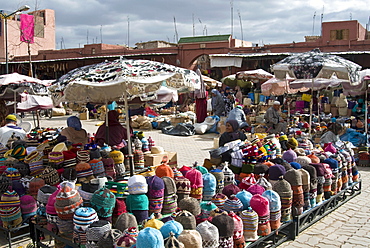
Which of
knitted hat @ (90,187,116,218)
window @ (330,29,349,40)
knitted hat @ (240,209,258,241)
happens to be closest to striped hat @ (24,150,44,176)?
knitted hat @ (90,187,116,218)

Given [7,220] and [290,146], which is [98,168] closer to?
[7,220]

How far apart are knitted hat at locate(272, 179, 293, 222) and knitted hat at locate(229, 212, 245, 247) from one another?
936mm

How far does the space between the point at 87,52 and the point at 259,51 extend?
13451 millimetres

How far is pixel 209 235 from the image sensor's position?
10.4ft

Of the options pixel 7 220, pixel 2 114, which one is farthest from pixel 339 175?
pixel 2 114

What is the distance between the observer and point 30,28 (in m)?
29.8

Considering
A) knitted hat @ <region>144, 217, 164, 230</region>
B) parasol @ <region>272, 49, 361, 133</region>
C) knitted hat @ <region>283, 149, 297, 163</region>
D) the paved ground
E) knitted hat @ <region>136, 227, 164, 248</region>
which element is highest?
parasol @ <region>272, 49, 361, 133</region>

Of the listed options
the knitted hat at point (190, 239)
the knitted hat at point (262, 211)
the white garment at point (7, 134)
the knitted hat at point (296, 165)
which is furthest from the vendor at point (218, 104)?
the knitted hat at point (190, 239)

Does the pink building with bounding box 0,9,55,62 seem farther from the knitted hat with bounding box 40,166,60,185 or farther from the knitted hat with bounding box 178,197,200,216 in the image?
the knitted hat with bounding box 178,197,200,216

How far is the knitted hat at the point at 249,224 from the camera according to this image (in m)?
3.75

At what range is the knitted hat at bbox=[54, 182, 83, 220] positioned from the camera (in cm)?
355

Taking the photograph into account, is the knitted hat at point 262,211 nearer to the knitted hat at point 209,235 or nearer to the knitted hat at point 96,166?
the knitted hat at point 209,235

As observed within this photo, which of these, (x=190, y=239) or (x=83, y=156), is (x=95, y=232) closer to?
(x=190, y=239)

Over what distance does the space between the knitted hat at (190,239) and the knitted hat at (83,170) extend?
7.07ft
